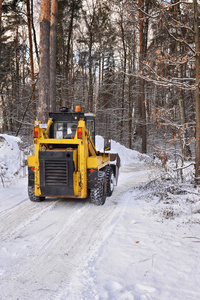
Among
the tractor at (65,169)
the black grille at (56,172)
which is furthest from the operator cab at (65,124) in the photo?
the black grille at (56,172)

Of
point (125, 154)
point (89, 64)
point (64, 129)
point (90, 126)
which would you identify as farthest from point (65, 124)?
point (89, 64)

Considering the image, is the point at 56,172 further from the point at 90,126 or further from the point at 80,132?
the point at 90,126

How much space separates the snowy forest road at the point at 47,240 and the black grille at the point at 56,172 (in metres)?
0.64

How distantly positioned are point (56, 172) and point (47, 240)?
6.76 ft

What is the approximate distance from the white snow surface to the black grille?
639mm

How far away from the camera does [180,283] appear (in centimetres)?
271

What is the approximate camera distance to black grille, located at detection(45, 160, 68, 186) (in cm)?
571

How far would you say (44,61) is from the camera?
10.6m

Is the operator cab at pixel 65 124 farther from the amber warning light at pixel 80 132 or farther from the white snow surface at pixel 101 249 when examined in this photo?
the white snow surface at pixel 101 249

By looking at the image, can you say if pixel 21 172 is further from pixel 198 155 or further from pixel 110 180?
pixel 198 155

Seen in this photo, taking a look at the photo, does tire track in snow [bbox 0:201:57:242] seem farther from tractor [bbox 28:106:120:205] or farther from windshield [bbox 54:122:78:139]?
windshield [bbox 54:122:78:139]

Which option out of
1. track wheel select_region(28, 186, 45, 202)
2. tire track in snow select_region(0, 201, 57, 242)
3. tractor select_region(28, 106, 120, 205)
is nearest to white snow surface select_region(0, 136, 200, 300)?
tire track in snow select_region(0, 201, 57, 242)

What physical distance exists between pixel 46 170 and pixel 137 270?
3.44 m

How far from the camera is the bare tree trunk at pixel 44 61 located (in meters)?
10.6
